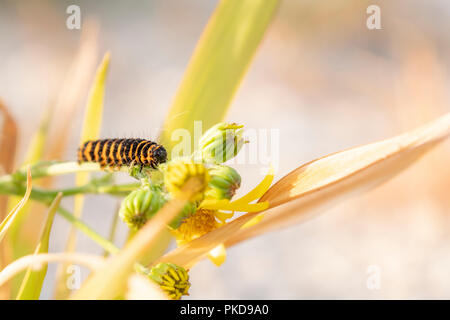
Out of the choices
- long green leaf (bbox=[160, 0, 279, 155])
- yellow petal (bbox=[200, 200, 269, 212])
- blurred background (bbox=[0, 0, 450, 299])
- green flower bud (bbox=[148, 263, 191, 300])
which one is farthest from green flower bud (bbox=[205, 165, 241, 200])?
blurred background (bbox=[0, 0, 450, 299])

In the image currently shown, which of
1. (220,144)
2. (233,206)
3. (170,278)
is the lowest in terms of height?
(170,278)

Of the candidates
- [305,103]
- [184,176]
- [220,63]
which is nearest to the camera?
[184,176]

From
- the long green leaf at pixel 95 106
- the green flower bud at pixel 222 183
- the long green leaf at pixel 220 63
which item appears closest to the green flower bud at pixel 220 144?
the green flower bud at pixel 222 183

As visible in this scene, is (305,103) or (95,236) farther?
(305,103)

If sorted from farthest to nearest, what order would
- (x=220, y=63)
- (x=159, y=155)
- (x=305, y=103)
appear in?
(x=305, y=103), (x=220, y=63), (x=159, y=155)

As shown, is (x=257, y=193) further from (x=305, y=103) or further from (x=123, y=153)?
(x=305, y=103)

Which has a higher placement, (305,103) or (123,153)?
(305,103)

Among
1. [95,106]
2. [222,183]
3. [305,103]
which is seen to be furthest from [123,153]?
[305,103]
